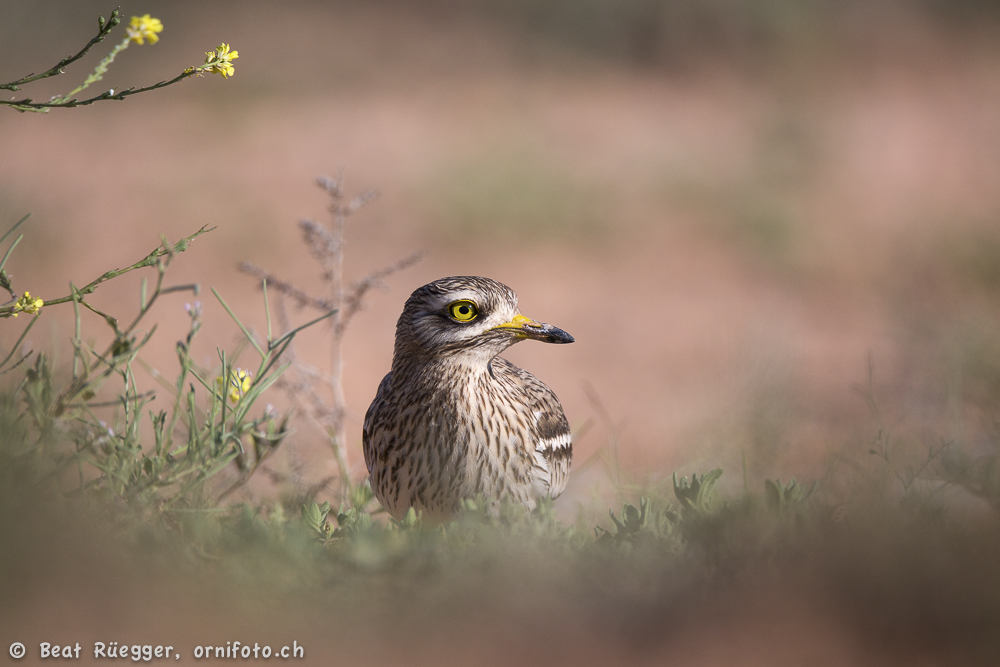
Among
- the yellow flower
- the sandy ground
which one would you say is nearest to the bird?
the yellow flower

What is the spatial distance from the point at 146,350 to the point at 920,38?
1712cm

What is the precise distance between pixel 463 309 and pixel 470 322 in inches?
2.3

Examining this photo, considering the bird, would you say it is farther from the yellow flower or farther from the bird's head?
the yellow flower

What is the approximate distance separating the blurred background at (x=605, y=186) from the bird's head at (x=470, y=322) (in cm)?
174

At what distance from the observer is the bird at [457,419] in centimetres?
325

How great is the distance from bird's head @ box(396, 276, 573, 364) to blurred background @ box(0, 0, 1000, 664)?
68.5 inches

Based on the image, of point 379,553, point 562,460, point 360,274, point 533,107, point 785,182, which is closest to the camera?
point 379,553

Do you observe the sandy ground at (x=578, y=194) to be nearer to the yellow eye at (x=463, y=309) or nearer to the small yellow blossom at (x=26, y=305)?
the yellow eye at (x=463, y=309)

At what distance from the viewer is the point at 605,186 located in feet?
44.6

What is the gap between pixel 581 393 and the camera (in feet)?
31.5

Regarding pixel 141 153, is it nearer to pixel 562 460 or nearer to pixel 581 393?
pixel 581 393

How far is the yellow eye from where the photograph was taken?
3.31 meters

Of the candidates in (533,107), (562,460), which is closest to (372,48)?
(533,107)

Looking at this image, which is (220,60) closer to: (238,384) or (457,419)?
(238,384)
